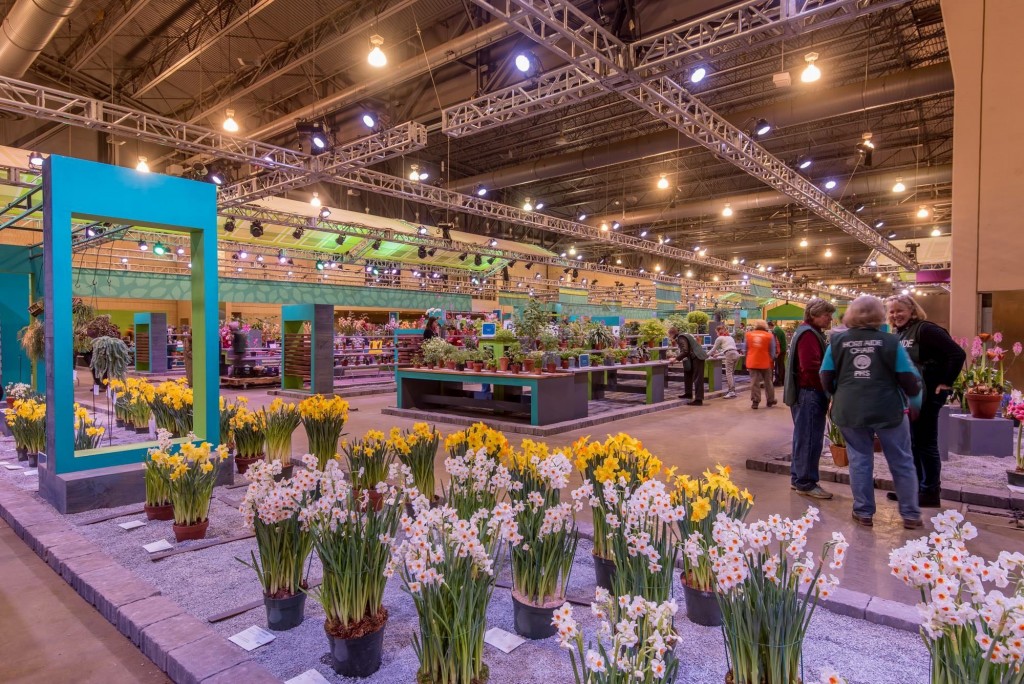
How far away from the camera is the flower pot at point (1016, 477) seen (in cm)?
419

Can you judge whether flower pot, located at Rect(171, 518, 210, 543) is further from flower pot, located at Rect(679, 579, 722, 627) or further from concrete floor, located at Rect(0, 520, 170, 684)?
flower pot, located at Rect(679, 579, 722, 627)

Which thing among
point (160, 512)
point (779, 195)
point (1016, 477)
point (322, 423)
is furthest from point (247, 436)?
point (779, 195)

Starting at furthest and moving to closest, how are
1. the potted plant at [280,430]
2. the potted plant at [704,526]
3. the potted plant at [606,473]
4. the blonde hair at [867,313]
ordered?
the potted plant at [280,430] < the blonde hair at [867,313] < the potted plant at [606,473] < the potted plant at [704,526]

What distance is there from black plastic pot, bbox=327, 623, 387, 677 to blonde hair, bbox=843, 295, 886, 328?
3.33m

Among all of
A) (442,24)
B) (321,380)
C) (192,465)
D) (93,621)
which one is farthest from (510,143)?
(93,621)

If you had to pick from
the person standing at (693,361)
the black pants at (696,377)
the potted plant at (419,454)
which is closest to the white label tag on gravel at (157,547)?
the potted plant at (419,454)

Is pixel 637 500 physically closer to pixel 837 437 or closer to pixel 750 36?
pixel 837 437

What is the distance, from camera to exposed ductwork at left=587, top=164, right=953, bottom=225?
1465 cm

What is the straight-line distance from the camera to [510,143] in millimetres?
16500

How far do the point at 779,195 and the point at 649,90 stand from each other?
1061 centimetres

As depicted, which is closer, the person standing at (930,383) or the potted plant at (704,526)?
the potted plant at (704,526)

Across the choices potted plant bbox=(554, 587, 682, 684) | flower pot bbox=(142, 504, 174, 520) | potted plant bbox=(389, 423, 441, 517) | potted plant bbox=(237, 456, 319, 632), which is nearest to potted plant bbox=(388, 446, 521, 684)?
potted plant bbox=(554, 587, 682, 684)

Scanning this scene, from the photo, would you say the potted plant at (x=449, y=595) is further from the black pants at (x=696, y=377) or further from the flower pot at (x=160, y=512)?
the black pants at (x=696, y=377)

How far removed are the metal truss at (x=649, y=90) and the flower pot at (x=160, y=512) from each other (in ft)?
17.1
